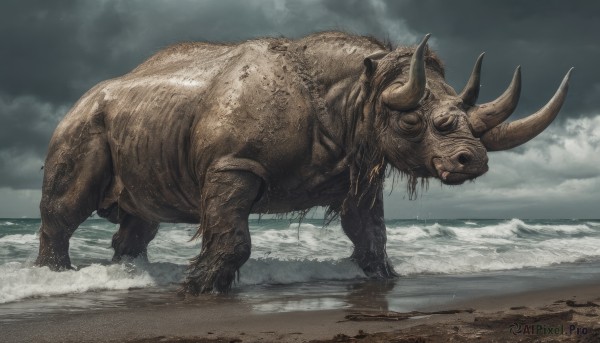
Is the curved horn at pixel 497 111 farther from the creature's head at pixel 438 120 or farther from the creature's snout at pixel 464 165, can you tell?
the creature's snout at pixel 464 165

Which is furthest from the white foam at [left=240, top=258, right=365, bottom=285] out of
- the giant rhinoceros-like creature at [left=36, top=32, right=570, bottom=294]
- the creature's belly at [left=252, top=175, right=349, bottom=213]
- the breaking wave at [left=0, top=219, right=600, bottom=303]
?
the creature's belly at [left=252, top=175, right=349, bottom=213]

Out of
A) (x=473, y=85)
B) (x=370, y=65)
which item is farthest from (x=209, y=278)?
(x=473, y=85)

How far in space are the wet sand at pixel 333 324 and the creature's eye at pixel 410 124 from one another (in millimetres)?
1569

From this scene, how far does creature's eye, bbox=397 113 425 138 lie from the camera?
6259 millimetres

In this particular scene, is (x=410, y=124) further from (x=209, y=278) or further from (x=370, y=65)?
(x=209, y=278)

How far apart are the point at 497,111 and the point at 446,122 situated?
0.52m

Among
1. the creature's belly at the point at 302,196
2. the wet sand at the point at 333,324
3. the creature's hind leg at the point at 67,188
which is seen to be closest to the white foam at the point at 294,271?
the creature's belly at the point at 302,196

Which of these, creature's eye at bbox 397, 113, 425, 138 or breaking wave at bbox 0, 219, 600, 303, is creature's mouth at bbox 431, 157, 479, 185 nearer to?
creature's eye at bbox 397, 113, 425, 138

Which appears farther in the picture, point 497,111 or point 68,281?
point 68,281

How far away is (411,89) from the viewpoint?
607cm

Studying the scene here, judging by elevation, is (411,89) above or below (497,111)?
above

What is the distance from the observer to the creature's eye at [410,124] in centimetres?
626

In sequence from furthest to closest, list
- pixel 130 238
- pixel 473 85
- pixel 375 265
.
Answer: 1. pixel 130 238
2. pixel 375 265
3. pixel 473 85

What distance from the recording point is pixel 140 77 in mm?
8172
